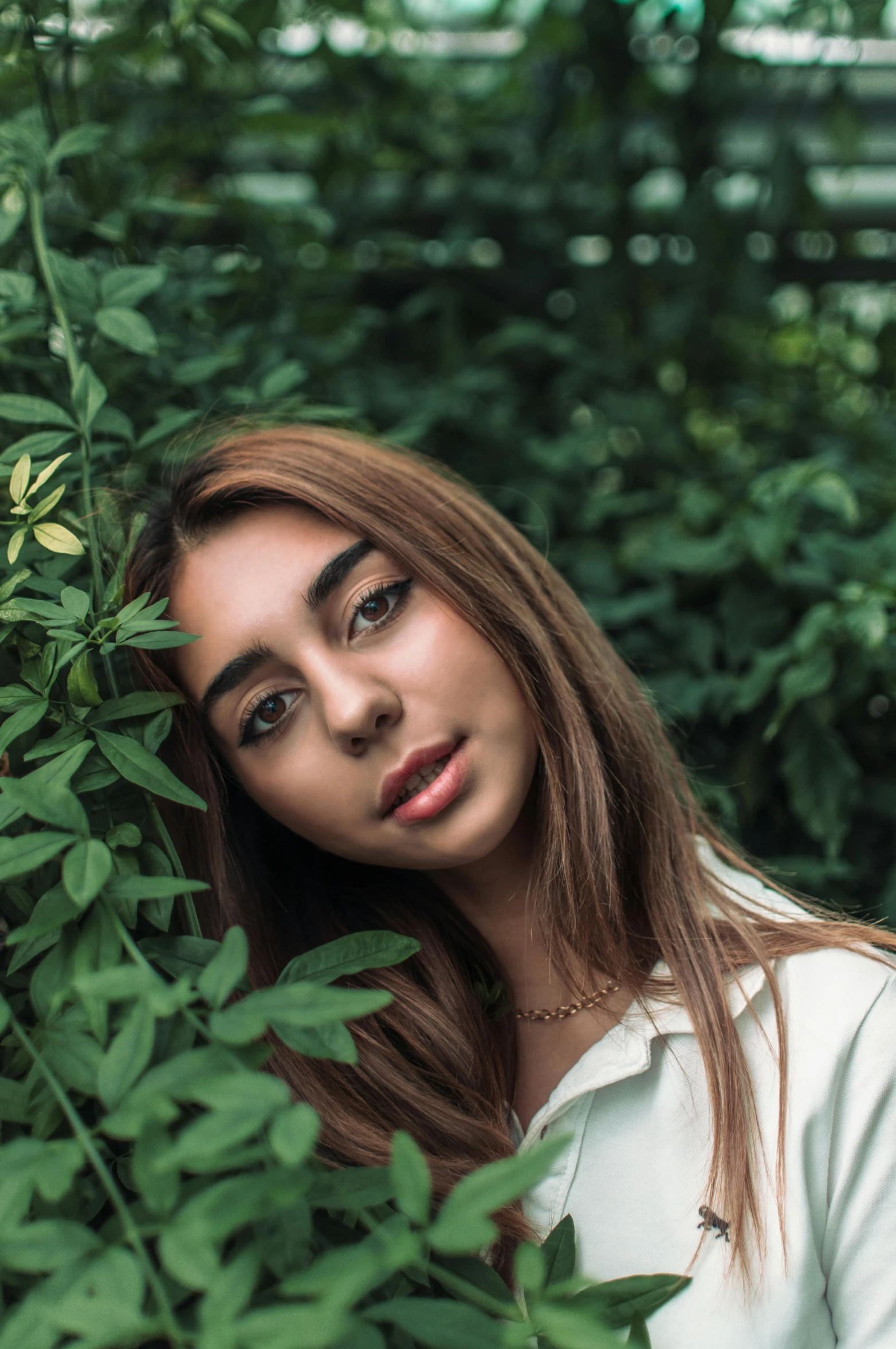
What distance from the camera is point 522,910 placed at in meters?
1.23

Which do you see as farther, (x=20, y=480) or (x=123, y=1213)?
(x=20, y=480)

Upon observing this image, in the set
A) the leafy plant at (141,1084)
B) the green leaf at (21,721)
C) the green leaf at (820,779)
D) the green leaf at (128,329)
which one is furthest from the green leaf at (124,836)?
the green leaf at (820,779)

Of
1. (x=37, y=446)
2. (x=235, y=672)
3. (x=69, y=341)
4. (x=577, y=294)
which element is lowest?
(x=235, y=672)

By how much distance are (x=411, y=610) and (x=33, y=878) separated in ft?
1.49

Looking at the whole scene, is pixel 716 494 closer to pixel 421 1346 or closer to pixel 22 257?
pixel 22 257

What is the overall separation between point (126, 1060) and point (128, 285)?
0.88 meters

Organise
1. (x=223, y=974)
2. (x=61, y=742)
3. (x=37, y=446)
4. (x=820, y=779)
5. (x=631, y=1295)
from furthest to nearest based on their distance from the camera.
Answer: (x=820, y=779) → (x=37, y=446) → (x=61, y=742) → (x=631, y=1295) → (x=223, y=974)

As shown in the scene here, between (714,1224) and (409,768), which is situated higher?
(409,768)

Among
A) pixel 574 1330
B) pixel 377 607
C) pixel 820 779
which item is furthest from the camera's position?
pixel 820 779

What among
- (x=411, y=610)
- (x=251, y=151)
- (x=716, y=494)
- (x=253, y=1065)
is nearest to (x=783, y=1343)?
(x=253, y=1065)

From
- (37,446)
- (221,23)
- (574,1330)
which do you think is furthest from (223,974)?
(221,23)

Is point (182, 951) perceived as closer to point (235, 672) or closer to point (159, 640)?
point (159, 640)

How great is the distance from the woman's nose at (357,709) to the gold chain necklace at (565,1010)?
16.2 inches

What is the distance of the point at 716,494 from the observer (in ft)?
5.10
